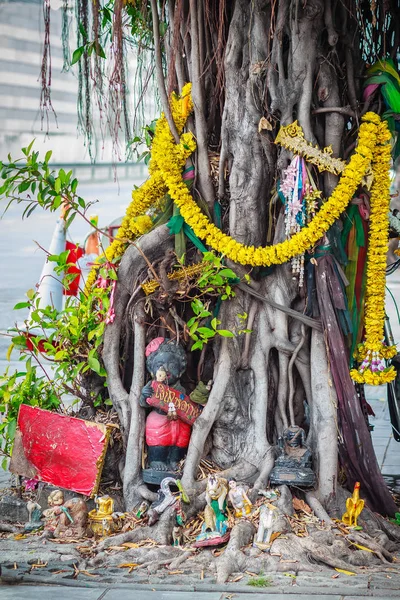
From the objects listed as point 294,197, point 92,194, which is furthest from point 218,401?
point 92,194

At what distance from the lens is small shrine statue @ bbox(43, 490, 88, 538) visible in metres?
5.16

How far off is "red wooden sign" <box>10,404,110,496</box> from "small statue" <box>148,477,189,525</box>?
426 mm

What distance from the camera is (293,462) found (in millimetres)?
5266

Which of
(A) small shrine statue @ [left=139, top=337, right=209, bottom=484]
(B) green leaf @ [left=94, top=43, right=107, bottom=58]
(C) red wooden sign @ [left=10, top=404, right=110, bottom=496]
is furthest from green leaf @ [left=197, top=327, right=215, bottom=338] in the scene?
(B) green leaf @ [left=94, top=43, right=107, bottom=58]

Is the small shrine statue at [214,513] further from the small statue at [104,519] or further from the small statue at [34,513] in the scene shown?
the small statue at [34,513]

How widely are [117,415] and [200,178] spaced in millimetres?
1529

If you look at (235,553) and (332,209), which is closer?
(235,553)

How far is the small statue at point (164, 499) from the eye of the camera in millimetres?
5090

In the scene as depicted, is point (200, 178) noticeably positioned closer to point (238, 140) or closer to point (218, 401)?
point (238, 140)

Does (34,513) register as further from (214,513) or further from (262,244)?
(262,244)

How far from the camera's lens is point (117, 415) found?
18.8ft

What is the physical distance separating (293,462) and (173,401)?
0.77 metres

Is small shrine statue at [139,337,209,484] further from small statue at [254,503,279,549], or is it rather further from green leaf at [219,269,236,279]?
small statue at [254,503,279,549]

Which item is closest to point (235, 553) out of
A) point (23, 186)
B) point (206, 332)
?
point (206, 332)
